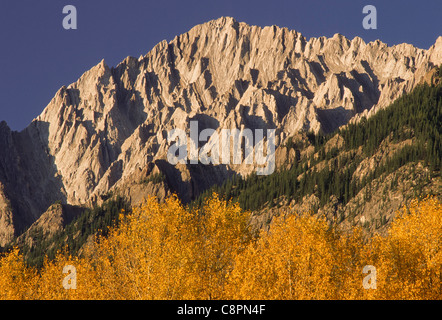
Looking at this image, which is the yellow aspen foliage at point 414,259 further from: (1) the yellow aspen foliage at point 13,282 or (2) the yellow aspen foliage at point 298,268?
(1) the yellow aspen foliage at point 13,282

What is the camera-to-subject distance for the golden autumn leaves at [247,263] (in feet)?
178

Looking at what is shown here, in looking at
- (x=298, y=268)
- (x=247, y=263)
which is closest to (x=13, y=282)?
(x=247, y=263)

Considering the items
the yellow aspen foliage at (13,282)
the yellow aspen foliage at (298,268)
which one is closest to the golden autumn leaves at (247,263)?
the yellow aspen foliage at (298,268)

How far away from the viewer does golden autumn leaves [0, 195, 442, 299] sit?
54125 mm

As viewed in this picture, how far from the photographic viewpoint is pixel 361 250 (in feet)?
209

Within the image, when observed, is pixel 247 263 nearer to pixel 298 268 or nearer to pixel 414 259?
pixel 298 268

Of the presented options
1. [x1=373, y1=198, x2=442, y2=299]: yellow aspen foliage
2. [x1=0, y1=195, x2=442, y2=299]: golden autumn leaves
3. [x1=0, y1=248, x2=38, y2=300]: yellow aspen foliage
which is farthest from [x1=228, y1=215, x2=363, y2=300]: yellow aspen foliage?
[x1=0, y1=248, x2=38, y2=300]: yellow aspen foliage

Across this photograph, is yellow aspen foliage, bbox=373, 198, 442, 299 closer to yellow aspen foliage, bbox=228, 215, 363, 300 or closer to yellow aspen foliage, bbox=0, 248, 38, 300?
yellow aspen foliage, bbox=228, 215, 363, 300

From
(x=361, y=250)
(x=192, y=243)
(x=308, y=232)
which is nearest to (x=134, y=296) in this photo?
(x=192, y=243)
